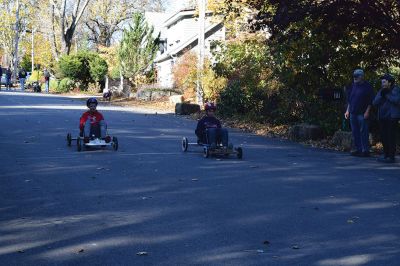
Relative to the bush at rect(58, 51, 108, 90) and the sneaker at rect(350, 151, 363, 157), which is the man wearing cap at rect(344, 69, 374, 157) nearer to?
the sneaker at rect(350, 151, 363, 157)

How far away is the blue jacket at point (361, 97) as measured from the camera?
16.7 metres

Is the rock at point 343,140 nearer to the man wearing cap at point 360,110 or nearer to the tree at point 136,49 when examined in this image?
the man wearing cap at point 360,110

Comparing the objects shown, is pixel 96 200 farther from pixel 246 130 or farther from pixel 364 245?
pixel 246 130

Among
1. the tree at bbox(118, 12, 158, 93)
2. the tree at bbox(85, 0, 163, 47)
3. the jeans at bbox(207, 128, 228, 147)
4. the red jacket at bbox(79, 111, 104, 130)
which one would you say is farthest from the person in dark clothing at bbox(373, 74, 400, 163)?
the tree at bbox(85, 0, 163, 47)

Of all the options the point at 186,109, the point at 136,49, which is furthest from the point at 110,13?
the point at 186,109

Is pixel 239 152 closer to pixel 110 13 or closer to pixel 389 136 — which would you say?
pixel 389 136

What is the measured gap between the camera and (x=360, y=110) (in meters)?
16.8

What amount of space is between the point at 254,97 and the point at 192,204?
699 inches

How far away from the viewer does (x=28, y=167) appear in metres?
13.0

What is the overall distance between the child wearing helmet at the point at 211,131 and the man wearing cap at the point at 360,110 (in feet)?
11.5

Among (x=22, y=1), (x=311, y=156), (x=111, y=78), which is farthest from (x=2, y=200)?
(x=22, y=1)

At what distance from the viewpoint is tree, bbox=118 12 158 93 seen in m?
51.5

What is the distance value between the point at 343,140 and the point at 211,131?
16.0 feet

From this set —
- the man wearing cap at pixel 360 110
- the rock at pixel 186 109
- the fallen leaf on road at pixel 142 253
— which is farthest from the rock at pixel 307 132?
the fallen leaf on road at pixel 142 253
